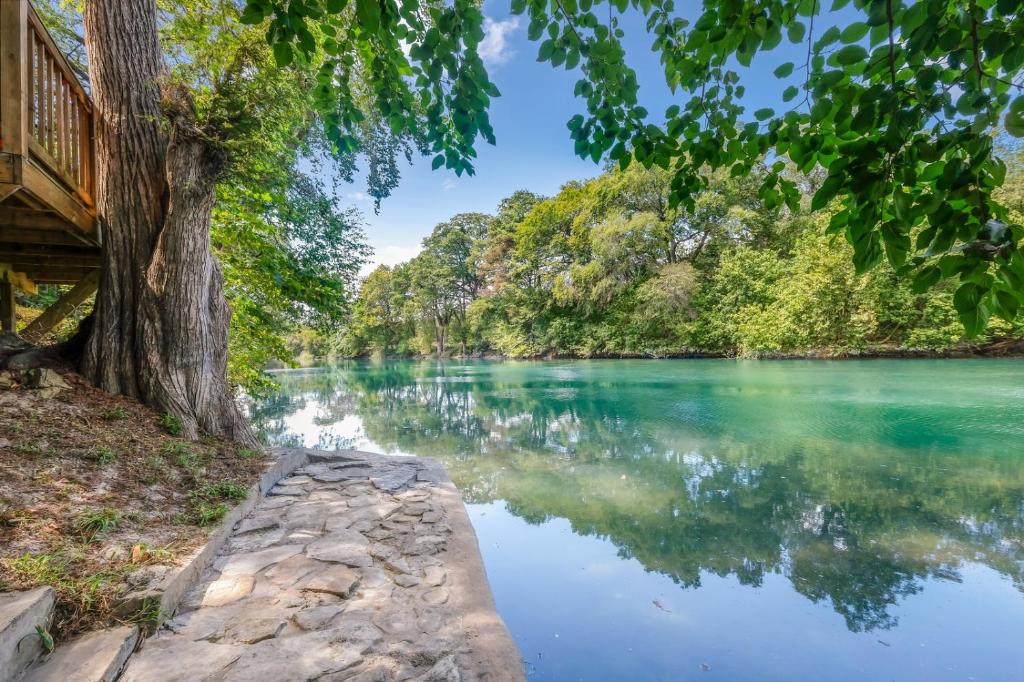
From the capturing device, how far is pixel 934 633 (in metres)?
2.17

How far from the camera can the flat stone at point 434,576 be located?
2070 millimetres

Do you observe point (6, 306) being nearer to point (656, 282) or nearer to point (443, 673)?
point (443, 673)

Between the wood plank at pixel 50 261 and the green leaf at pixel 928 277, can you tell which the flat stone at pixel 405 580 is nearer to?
the green leaf at pixel 928 277

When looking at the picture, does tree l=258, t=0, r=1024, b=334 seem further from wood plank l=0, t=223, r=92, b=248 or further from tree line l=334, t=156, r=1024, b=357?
tree line l=334, t=156, r=1024, b=357

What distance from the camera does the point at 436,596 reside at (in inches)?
76.9

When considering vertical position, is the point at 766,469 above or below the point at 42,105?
below

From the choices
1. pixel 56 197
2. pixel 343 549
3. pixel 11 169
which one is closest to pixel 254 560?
pixel 343 549

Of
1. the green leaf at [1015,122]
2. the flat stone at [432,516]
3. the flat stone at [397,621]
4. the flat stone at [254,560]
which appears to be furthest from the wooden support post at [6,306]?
the green leaf at [1015,122]

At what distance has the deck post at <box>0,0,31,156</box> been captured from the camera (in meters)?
2.23

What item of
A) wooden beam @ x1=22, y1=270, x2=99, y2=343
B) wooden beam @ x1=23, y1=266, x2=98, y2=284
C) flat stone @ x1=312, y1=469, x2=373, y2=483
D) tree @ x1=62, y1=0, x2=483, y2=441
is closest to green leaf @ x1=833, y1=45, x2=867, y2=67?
tree @ x1=62, y1=0, x2=483, y2=441

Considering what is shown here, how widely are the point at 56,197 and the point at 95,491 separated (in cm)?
197

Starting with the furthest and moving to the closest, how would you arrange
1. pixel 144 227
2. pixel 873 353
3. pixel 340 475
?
pixel 873 353 → pixel 340 475 → pixel 144 227

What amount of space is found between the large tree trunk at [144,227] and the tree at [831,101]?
101 inches

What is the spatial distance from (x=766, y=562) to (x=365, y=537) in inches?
102
